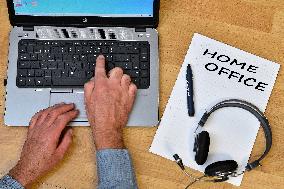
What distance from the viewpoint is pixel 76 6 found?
41.6 inches

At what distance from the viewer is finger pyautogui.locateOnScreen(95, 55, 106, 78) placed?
1066 millimetres

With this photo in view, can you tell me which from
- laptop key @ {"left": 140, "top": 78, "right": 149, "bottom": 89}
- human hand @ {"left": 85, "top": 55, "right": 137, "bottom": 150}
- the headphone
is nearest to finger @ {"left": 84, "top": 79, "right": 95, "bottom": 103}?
human hand @ {"left": 85, "top": 55, "right": 137, "bottom": 150}

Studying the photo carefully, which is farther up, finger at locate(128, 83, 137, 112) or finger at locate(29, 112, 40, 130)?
finger at locate(128, 83, 137, 112)

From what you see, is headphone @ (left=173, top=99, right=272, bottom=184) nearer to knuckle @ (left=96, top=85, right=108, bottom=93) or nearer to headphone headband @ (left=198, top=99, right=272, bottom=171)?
headphone headband @ (left=198, top=99, right=272, bottom=171)

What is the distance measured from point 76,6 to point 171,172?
0.39 meters

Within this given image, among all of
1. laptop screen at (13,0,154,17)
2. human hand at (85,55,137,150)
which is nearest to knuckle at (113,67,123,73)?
human hand at (85,55,137,150)

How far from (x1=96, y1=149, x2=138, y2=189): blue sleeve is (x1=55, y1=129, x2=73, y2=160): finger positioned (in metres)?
0.07

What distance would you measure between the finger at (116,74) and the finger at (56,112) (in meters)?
0.11

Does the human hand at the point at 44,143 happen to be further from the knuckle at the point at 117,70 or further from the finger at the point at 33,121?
the knuckle at the point at 117,70

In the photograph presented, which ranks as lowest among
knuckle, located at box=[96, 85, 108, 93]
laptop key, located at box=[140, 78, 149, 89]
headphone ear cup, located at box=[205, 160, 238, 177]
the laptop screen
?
headphone ear cup, located at box=[205, 160, 238, 177]

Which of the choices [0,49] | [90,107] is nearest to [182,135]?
[90,107]

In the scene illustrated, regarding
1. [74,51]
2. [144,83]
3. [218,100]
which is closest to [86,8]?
[74,51]

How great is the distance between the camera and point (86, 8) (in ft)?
3.48

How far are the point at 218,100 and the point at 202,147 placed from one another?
0.12m
